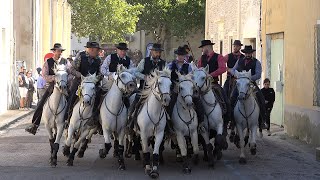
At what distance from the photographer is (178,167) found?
1489cm

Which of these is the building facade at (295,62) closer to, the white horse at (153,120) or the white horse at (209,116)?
the white horse at (209,116)

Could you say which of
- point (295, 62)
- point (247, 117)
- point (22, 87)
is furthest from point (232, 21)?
point (247, 117)

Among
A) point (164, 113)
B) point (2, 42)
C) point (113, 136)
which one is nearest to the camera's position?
point (164, 113)

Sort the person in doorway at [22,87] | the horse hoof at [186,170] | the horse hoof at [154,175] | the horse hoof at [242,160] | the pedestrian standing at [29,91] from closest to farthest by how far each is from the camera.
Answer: the horse hoof at [154,175]
the horse hoof at [186,170]
the horse hoof at [242,160]
the person in doorway at [22,87]
the pedestrian standing at [29,91]

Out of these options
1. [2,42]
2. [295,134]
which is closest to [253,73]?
[295,134]

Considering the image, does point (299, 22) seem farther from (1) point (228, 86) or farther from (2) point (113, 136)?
(2) point (113, 136)

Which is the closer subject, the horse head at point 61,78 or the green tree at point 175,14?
the horse head at point 61,78

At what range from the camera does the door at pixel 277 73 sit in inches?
993

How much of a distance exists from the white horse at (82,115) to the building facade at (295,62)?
6.70m

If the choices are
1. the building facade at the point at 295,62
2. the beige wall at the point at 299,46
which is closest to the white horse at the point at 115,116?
the building facade at the point at 295,62

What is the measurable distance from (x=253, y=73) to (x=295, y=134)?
5.17m

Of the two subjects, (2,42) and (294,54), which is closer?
(294,54)

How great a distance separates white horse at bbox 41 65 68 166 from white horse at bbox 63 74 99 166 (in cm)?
29

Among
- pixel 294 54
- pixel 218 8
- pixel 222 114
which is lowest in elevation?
pixel 222 114
